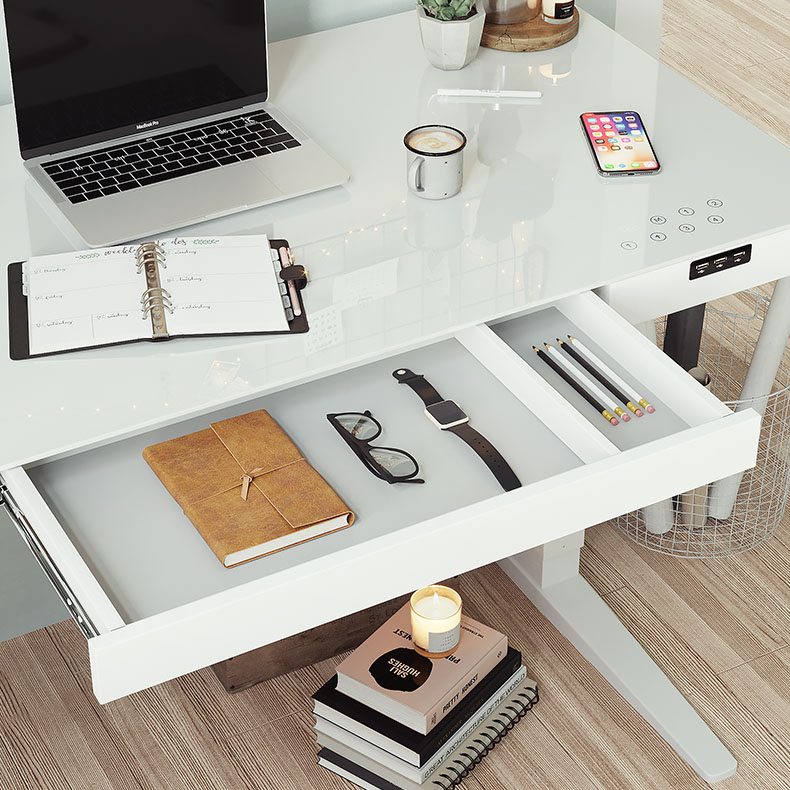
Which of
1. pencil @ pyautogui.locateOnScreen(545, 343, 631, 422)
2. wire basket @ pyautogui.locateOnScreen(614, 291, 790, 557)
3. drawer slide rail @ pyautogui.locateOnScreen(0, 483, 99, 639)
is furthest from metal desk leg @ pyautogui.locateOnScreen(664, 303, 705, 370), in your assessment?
drawer slide rail @ pyautogui.locateOnScreen(0, 483, 99, 639)

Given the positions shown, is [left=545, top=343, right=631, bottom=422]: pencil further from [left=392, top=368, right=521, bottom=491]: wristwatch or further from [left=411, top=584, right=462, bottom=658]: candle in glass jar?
[left=411, top=584, right=462, bottom=658]: candle in glass jar

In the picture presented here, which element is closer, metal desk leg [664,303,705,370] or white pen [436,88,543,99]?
white pen [436,88,543,99]

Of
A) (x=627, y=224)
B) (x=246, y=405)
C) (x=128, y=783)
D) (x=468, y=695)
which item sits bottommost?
(x=128, y=783)

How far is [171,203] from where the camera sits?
148cm

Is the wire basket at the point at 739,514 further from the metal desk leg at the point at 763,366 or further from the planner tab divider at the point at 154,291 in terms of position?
the planner tab divider at the point at 154,291

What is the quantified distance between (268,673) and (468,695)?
0.35 metres

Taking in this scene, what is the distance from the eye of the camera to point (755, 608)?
2.01 m

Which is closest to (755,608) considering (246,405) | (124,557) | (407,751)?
(407,751)

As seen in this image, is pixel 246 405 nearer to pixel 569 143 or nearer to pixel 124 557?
pixel 124 557

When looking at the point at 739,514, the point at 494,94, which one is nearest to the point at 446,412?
the point at 494,94

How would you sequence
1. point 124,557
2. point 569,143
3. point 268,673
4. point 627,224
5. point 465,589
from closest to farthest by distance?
point 124,557 < point 627,224 < point 569,143 < point 268,673 < point 465,589

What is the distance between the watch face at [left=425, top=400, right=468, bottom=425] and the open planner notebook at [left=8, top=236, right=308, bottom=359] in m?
0.18

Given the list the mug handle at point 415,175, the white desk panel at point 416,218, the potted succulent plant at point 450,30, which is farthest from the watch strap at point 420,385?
the potted succulent plant at point 450,30

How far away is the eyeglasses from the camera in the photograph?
129 cm
